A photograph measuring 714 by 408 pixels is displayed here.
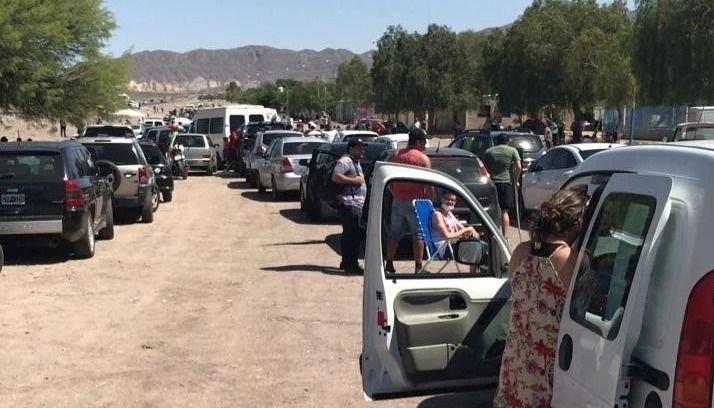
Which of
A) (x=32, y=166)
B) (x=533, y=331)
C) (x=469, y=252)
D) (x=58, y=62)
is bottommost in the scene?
(x=32, y=166)

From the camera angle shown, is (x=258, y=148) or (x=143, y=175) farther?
(x=258, y=148)

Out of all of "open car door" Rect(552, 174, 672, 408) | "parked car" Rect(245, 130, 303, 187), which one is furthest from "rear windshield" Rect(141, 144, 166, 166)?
"open car door" Rect(552, 174, 672, 408)

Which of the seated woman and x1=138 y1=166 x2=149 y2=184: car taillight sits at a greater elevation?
the seated woman

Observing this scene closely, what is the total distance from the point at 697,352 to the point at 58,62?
2692 centimetres

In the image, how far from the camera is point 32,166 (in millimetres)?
11805

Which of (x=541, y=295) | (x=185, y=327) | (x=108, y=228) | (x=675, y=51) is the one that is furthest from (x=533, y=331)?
(x=675, y=51)

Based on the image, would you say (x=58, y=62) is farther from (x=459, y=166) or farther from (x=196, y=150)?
(x=459, y=166)

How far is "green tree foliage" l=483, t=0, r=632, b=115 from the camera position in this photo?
42.2 m

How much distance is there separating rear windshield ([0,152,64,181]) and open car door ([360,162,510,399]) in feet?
26.5

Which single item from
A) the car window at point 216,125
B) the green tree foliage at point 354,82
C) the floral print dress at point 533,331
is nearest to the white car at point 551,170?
the floral print dress at point 533,331

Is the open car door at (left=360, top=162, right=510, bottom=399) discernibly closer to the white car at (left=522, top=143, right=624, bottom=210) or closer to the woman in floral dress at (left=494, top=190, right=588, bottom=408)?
the woman in floral dress at (left=494, top=190, right=588, bottom=408)

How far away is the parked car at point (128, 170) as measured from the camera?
1670 cm

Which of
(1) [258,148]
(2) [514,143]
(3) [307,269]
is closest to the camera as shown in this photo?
(3) [307,269]

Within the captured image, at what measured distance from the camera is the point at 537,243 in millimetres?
3855
